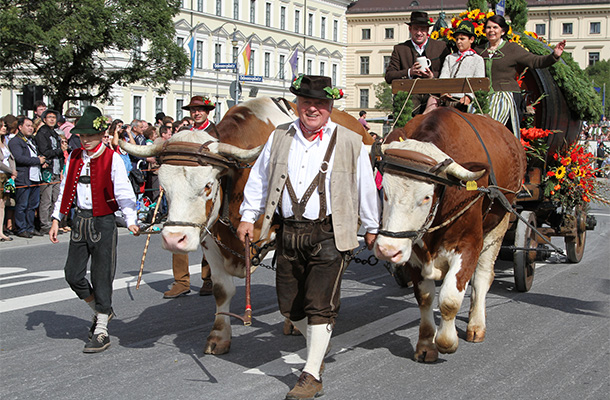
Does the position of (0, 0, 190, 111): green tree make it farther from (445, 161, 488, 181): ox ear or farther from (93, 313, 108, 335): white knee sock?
(445, 161, 488, 181): ox ear

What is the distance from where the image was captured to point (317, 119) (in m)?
5.22

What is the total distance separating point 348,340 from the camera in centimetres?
665

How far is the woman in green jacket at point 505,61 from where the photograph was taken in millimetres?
8406

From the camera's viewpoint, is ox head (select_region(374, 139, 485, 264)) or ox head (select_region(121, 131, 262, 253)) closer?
ox head (select_region(374, 139, 485, 264))

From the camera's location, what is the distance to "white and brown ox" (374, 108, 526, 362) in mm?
5480

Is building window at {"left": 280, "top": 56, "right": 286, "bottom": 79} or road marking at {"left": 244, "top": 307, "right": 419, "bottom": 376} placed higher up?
building window at {"left": 280, "top": 56, "right": 286, "bottom": 79}

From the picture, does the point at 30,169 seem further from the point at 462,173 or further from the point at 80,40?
the point at 80,40

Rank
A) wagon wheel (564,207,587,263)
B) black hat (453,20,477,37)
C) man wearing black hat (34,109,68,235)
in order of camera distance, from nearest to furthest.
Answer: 1. black hat (453,20,477,37)
2. wagon wheel (564,207,587,263)
3. man wearing black hat (34,109,68,235)

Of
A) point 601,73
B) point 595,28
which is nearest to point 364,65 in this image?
point 595,28

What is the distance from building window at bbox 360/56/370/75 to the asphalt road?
82062 mm

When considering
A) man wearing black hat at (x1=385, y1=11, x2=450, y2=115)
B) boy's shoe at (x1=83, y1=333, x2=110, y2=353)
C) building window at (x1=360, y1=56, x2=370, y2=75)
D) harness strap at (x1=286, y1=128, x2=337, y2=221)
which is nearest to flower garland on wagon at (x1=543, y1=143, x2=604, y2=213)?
man wearing black hat at (x1=385, y1=11, x2=450, y2=115)

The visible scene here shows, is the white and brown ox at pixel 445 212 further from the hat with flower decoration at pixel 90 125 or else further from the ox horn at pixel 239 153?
the hat with flower decoration at pixel 90 125

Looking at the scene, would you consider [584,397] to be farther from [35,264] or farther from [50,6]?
[50,6]

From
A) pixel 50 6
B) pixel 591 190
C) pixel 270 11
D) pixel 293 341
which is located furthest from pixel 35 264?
pixel 270 11
